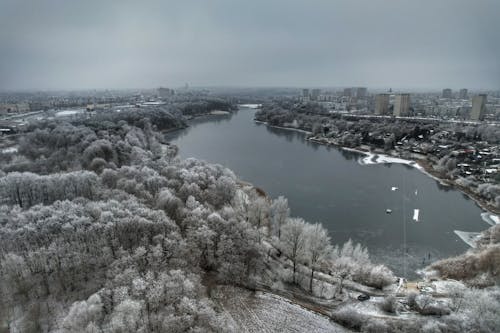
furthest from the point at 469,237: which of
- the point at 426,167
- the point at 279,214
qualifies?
the point at 426,167

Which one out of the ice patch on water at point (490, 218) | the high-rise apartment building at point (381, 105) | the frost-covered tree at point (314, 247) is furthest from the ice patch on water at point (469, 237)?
the high-rise apartment building at point (381, 105)

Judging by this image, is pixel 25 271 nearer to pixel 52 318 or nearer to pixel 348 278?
pixel 52 318

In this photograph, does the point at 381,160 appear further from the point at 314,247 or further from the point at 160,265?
the point at 160,265

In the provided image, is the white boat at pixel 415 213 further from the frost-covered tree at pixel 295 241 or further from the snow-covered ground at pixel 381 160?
the snow-covered ground at pixel 381 160

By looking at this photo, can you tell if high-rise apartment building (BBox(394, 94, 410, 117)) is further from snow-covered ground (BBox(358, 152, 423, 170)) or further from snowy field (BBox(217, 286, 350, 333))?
snowy field (BBox(217, 286, 350, 333))

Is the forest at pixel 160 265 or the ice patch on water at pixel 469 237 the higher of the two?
the forest at pixel 160 265

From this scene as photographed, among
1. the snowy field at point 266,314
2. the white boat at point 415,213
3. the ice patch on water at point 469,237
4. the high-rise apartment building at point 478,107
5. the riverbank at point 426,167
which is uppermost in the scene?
the high-rise apartment building at point 478,107

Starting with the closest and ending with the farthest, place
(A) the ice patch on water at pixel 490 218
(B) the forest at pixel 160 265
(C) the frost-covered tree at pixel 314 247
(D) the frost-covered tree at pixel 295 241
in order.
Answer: (B) the forest at pixel 160 265 → (C) the frost-covered tree at pixel 314 247 → (D) the frost-covered tree at pixel 295 241 → (A) the ice patch on water at pixel 490 218
